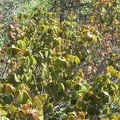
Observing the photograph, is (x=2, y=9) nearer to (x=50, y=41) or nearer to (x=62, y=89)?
(x=50, y=41)

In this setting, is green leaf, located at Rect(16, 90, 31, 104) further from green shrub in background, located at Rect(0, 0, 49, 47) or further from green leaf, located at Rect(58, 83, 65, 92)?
green shrub in background, located at Rect(0, 0, 49, 47)

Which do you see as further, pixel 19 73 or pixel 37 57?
pixel 37 57

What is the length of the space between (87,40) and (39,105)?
1.74 meters

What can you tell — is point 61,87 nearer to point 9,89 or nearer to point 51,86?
point 51,86

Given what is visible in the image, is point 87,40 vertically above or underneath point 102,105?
above

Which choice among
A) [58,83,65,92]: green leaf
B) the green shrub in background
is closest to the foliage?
[58,83,65,92]: green leaf

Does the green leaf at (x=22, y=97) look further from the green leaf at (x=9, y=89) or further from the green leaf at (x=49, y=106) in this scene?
the green leaf at (x=49, y=106)

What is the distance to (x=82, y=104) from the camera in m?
2.72

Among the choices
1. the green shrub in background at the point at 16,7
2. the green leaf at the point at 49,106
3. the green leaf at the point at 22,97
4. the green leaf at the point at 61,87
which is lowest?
the green leaf at the point at 49,106

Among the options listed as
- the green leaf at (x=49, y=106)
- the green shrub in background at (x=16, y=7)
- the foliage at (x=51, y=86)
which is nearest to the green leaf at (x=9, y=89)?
the foliage at (x=51, y=86)

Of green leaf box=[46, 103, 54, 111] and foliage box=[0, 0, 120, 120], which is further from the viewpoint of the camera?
green leaf box=[46, 103, 54, 111]

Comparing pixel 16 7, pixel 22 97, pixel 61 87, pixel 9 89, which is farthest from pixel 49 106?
pixel 16 7

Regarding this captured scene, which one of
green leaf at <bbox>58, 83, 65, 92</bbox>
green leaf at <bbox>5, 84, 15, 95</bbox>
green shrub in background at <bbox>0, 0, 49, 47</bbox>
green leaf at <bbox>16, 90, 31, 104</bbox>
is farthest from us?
A: green shrub in background at <bbox>0, 0, 49, 47</bbox>

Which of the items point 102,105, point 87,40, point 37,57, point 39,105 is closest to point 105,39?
point 87,40
